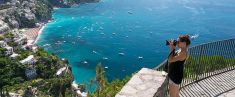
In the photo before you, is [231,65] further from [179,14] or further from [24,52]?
[179,14]

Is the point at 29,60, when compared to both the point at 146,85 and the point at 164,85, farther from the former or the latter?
the point at 146,85

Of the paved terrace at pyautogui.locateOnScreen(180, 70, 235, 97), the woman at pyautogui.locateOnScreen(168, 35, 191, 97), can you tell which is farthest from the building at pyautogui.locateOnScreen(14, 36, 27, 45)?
the woman at pyautogui.locateOnScreen(168, 35, 191, 97)

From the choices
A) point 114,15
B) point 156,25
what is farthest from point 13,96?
point 114,15

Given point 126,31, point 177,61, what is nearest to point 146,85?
point 177,61

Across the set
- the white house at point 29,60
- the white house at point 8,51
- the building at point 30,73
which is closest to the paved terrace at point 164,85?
the building at point 30,73

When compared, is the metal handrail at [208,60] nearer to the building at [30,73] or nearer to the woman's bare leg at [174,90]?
Answer: the woman's bare leg at [174,90]

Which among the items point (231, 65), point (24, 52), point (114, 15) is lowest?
point (114, 15)
